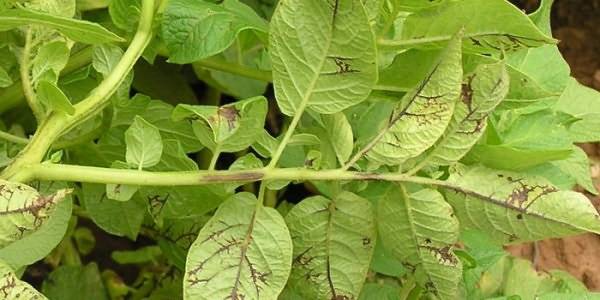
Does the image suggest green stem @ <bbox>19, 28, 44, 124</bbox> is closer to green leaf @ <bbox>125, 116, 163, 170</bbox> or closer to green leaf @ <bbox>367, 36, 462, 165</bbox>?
green leaf @ <bbox>125, 116, 163, 170</bbox>

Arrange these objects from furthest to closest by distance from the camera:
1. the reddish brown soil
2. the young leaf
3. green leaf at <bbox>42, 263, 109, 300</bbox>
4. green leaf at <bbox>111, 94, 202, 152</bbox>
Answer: the reddish brown soil, green leaf at <bbox>42, 263, 109, 300</bbox>, green leaf at <bbox>111, 94, 202, 152</bbox>, the young leaf

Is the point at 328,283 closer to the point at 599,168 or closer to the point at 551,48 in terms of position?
the point at 551,48

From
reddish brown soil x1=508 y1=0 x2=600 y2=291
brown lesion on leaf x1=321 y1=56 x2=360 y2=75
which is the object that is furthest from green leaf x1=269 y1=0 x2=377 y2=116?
reddish brown soil x1=508 y1=0 x2=600 y2=291

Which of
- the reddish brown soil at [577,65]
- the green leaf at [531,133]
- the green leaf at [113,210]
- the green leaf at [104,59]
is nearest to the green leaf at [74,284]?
the green leaf at [113,210]

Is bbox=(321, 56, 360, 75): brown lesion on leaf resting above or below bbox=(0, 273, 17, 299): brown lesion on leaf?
above

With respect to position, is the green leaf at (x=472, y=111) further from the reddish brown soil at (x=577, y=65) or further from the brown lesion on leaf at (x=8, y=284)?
the reddish brown soil at (x=577, y=65)

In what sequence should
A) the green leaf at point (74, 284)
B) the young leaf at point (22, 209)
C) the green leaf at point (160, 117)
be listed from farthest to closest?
the green leaf at point (74, 284) < the green leaf at point (160, 117) < the young leaf at point (22, 209)

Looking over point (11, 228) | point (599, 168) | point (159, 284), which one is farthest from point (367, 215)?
point (599, 168)
